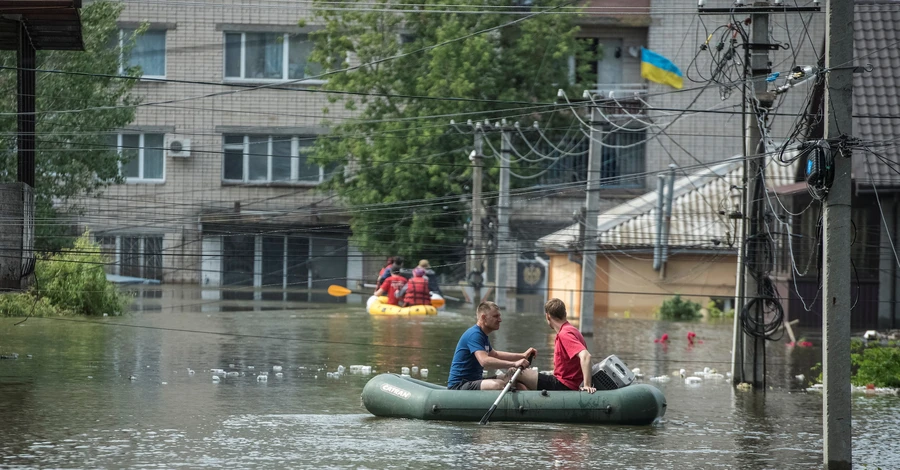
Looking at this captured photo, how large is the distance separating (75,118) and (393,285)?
33.2 ft

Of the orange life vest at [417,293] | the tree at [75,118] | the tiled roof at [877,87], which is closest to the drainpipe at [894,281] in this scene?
the tiled roof at [877,87]

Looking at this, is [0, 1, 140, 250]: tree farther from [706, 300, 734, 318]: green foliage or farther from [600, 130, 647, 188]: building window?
[600, 130, 647, 188]: building window

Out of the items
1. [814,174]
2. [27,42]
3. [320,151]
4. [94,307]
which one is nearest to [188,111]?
[320,151]

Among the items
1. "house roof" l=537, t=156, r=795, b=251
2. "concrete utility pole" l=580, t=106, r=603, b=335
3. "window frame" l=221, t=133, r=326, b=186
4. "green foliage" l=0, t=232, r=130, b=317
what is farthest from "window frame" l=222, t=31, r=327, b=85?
"concrete utility pole" l=580, t=106, r=603, b=335

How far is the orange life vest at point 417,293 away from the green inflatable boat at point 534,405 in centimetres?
2011

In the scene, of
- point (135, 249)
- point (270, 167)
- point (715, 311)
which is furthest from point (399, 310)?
point (135, 249)

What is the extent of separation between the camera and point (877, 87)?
96.4 feet

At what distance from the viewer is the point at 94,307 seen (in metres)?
31.9

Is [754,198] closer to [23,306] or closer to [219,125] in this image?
[23,306]

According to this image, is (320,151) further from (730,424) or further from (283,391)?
(730,424)

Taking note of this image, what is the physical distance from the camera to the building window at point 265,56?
1875 inches

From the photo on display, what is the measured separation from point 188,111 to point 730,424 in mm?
34358

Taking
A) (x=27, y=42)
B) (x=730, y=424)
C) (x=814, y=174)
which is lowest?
(x=730, y=424)

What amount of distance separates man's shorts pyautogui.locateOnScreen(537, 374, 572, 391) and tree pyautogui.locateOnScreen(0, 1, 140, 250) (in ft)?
64.6
